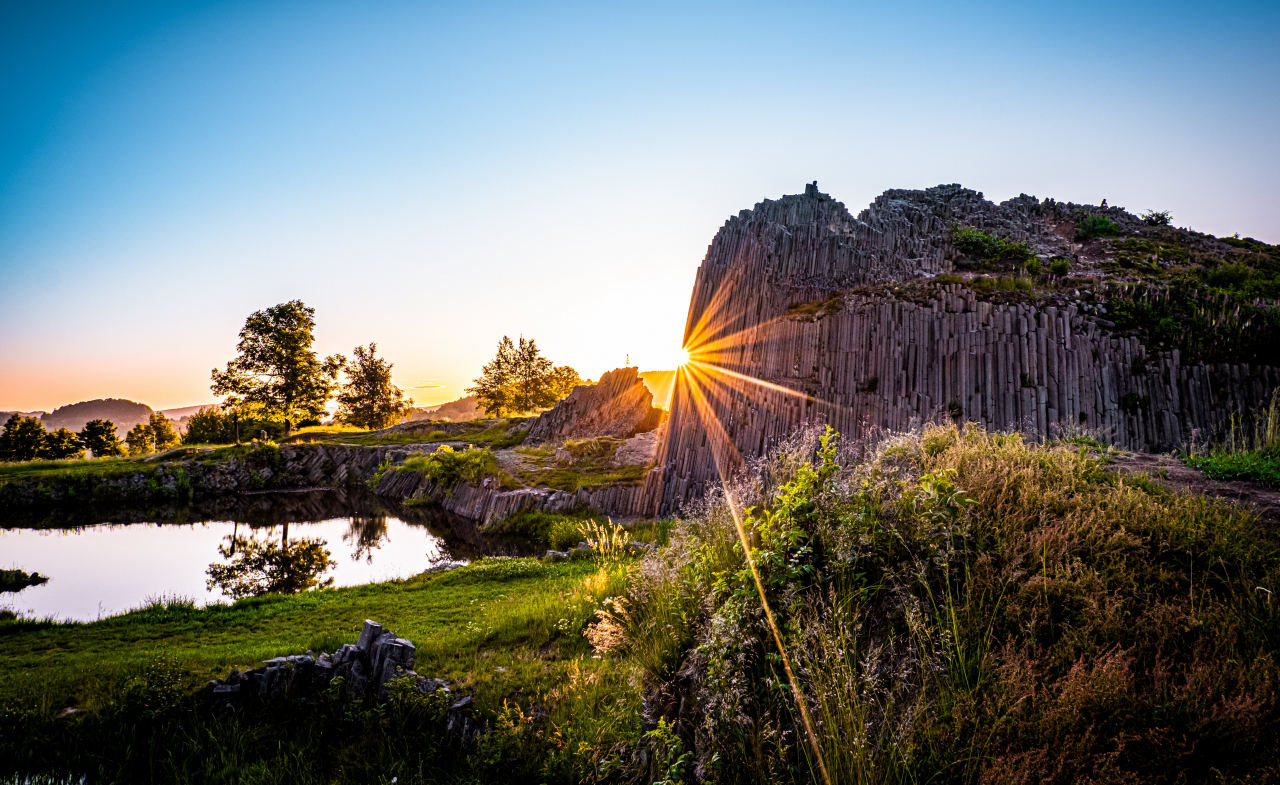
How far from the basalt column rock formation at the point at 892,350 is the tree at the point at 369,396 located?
46.0 meters

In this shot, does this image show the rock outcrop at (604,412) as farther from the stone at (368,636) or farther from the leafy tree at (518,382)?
the stone at (368,636)

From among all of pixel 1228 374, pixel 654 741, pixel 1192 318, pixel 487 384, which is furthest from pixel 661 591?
pixel 487 384

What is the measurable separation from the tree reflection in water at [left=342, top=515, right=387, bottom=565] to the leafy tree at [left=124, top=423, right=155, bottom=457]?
42737 mm

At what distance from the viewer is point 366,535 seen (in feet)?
71.3

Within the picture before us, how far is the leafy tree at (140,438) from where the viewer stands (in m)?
50.3

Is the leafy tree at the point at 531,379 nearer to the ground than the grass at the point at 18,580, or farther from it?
farther from it

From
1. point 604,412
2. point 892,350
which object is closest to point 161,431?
point 604,412

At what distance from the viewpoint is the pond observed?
1430 cm

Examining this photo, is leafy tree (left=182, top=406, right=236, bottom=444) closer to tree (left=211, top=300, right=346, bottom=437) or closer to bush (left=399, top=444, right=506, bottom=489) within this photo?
tree (left=211, top=300, right=346, bottom=437)

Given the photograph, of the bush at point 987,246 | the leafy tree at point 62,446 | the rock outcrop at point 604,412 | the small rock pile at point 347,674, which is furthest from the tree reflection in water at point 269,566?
the leafy tree at point 62,446

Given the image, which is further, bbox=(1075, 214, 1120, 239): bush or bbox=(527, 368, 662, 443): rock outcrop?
bbox=(527, 368, 662, 443): rock outcrop

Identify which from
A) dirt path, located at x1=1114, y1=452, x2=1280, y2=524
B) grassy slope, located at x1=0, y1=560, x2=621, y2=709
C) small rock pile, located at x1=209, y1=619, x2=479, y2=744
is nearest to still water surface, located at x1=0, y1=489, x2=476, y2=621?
grassy slope, located at x1=0, y1=560, x2=621, y2=709

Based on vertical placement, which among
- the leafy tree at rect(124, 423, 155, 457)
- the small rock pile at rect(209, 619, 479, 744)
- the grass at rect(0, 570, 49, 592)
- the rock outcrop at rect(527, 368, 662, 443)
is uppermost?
the rock outcrop at rect(527, 368, 662, 443)

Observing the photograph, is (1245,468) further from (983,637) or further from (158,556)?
(158,556)
